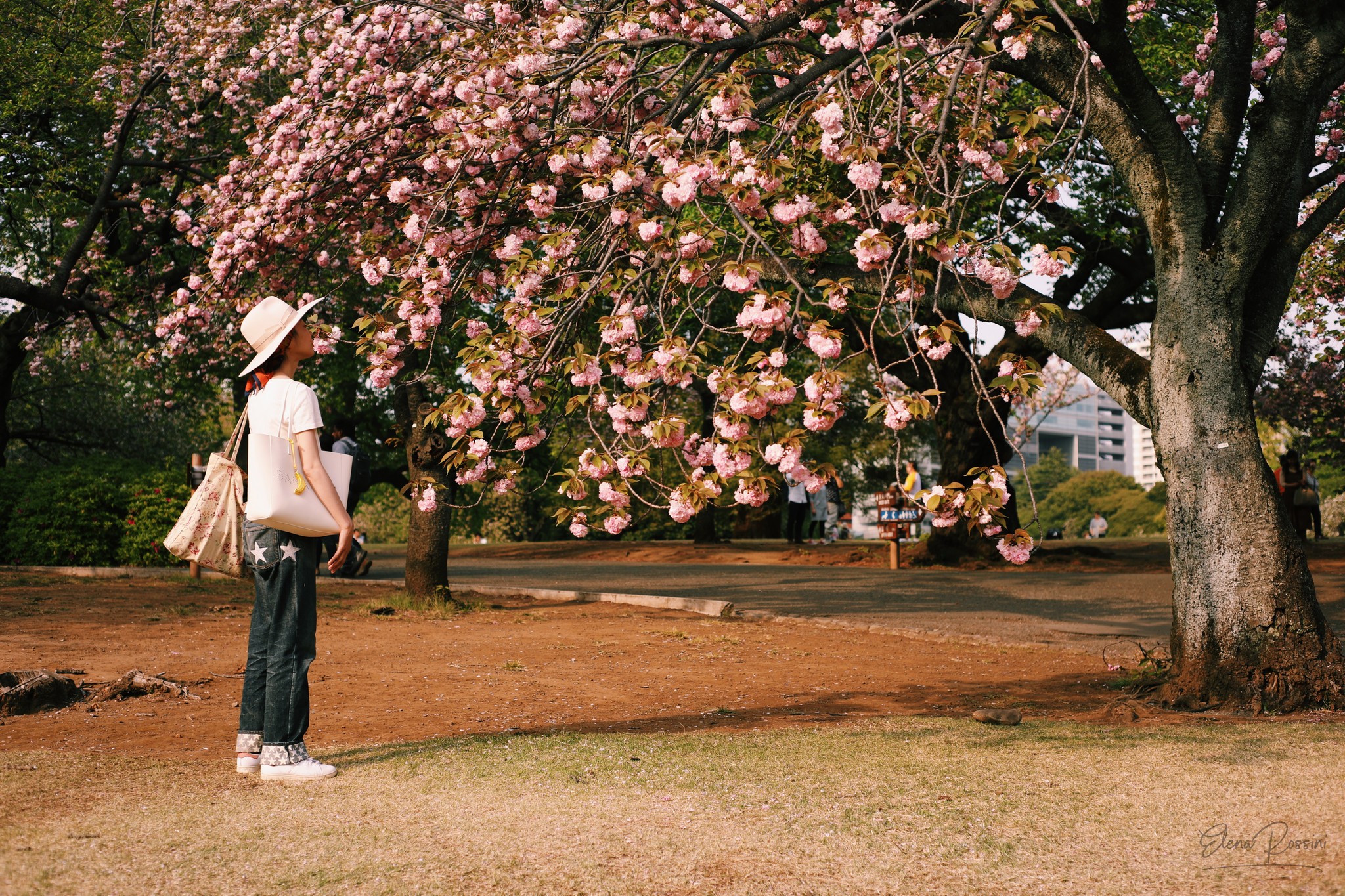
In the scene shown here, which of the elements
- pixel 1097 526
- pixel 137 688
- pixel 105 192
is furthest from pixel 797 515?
pixel 1097 526

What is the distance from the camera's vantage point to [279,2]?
1327 cm

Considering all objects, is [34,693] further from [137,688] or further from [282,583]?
[282,583]

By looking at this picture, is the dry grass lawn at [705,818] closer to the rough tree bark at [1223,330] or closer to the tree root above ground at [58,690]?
the rough tree bark at [1223,330]

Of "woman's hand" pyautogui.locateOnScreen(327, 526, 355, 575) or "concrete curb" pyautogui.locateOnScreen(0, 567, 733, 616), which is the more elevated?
"woman's hand" pyautogui.locateOnScreen(327, 526, 355, 575)

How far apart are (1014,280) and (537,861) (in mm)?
3431

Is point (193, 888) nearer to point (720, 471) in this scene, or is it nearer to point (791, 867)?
point (791, 867)

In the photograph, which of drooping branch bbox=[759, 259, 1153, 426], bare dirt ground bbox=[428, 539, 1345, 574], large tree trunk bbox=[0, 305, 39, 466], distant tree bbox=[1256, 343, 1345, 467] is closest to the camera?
drooping branch bbox=[759, 259, 1153, 426]

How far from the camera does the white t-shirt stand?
457 centimetres

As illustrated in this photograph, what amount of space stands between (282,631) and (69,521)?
13272 millimetres

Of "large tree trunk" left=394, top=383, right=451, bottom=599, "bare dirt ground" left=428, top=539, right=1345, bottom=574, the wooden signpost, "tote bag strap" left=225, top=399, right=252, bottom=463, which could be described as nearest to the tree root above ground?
"tote bag strap" left=225, top=399, right=252, bottom=463

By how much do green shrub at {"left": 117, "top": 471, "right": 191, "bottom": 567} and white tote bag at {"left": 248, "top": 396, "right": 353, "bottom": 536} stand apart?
12.5m

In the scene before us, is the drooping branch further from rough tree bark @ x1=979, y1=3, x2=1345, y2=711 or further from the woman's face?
the woman's face

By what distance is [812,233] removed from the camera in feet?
18.1

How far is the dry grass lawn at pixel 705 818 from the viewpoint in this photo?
336 centimetres
